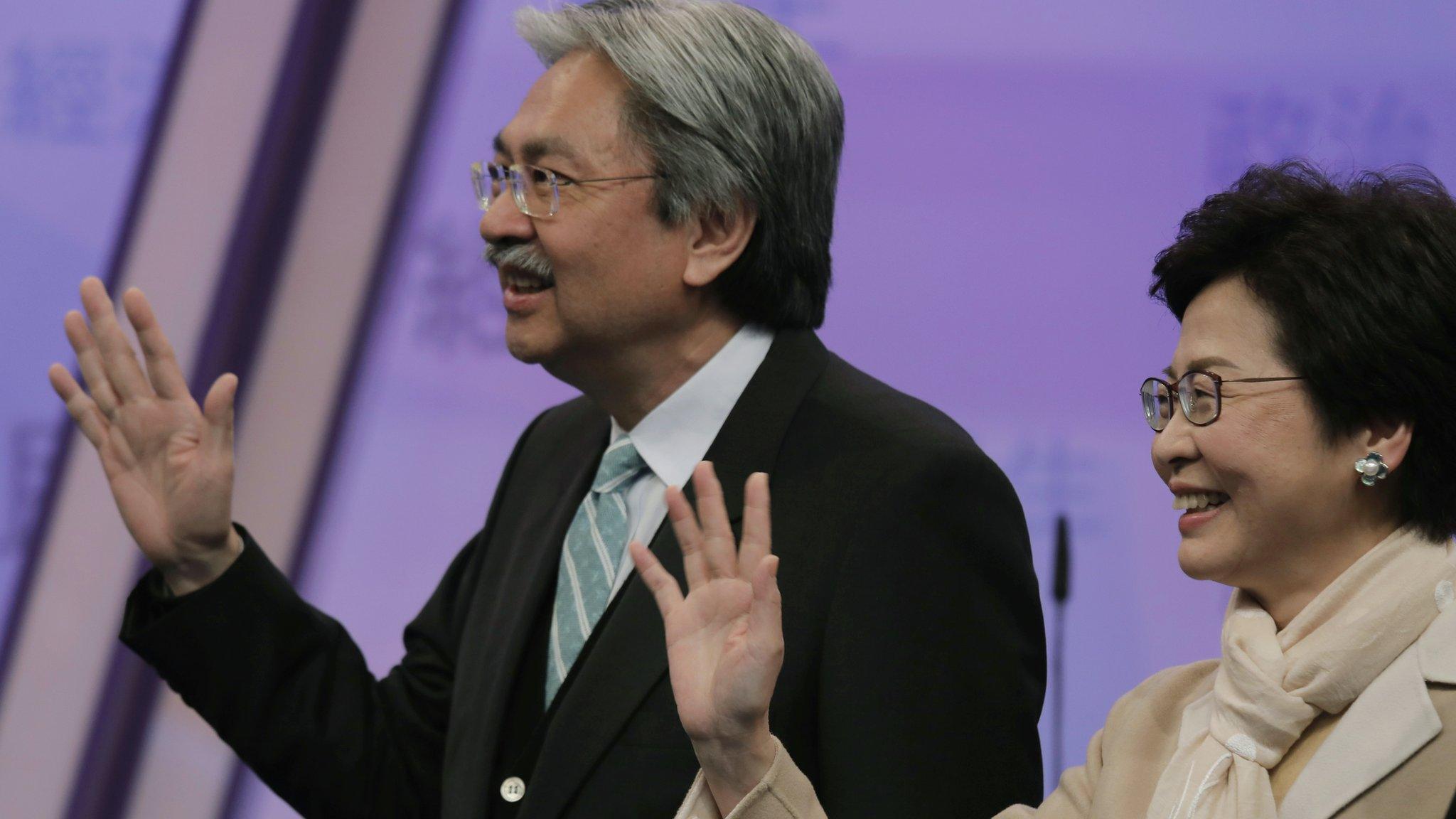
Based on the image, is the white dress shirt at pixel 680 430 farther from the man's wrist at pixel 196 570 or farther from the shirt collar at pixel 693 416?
the man's wrist at pixel 196 570

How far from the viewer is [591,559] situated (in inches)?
79.1

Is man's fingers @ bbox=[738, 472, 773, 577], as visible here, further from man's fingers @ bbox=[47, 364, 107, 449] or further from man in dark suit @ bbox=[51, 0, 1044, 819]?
man's fingers @ bbox=[47, 364, 107, 449]

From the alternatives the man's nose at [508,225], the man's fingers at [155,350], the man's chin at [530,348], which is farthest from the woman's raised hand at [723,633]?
the man's fingers at [155,350]

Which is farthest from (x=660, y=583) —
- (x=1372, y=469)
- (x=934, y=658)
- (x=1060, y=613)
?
(x=1060, y=613)

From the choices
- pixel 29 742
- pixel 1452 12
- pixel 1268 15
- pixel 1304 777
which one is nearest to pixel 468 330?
pixel 29 742

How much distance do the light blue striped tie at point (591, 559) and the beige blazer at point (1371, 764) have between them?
0.46 m

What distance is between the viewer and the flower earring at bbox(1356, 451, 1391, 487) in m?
1.42

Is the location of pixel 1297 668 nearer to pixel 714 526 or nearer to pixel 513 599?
pixel 714 526

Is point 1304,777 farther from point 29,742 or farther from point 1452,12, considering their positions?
point 29,742

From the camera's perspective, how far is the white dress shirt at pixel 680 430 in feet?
6.48

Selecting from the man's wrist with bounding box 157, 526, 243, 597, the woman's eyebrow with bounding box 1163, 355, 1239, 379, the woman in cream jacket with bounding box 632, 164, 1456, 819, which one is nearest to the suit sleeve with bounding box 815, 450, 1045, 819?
the woman in cream jacket with bounding box 632, 164, 1456, 819

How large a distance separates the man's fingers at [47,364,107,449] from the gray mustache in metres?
0.53

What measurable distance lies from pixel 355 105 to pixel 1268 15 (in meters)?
1.87

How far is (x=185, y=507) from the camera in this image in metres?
1.94
